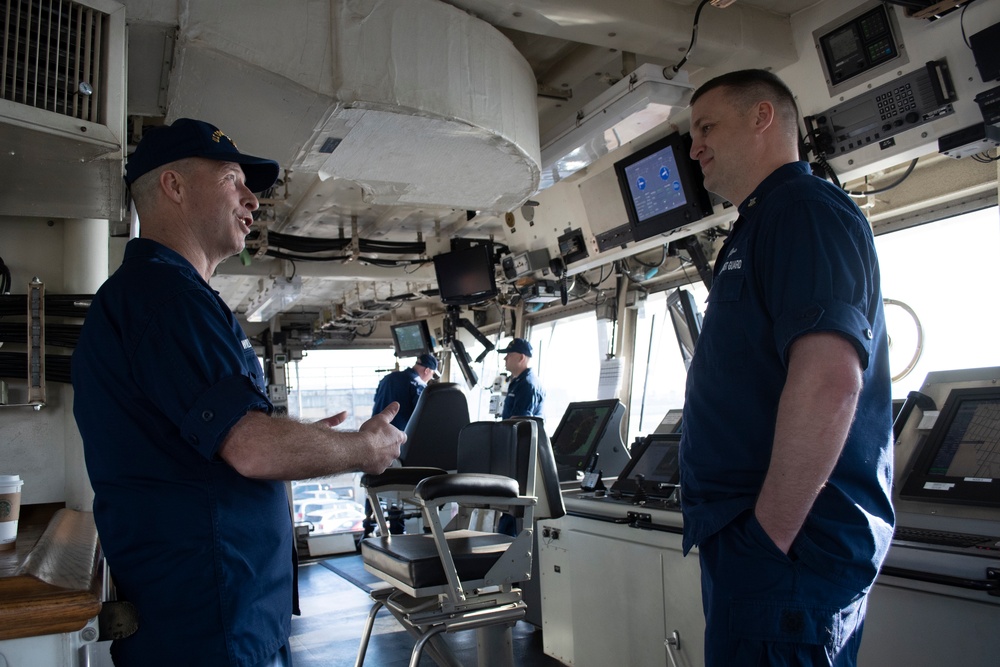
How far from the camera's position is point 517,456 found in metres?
2.82

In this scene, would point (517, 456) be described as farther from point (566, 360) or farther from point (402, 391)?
point (566, 360)

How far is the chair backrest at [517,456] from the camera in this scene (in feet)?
9.18

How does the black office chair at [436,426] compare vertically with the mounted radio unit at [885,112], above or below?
below

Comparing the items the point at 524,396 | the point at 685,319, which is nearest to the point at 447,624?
the point at 685,319

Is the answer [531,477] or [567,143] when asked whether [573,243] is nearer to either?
[567,143]

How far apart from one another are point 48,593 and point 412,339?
7952 millimetres

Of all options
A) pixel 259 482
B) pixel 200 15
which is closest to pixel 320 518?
pixel 200 15

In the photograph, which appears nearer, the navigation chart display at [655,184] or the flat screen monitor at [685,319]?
the navigation chart display at [655,184]

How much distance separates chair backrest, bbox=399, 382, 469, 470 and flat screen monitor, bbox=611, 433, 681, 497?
134 cm

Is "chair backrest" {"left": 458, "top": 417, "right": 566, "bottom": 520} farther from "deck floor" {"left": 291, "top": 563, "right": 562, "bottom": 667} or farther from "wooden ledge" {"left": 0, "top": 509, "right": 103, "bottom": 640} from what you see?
"wooden ledge" {"left": 0, "top": 509, "right": 103, "bottom": 640}

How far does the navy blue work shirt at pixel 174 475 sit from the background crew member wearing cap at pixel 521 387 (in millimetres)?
4734

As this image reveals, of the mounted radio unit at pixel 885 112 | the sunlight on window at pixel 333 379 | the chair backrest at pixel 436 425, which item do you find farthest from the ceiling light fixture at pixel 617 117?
the sunlight on window at pixel 333 379

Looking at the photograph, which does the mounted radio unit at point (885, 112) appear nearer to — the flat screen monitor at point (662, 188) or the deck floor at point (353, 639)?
the flat screen monitor at point (662, 188)

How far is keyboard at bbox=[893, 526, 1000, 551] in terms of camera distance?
174 centimetres
